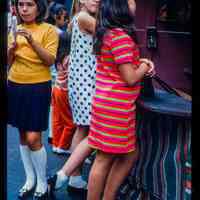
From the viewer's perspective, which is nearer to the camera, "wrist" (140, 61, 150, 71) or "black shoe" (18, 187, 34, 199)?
"wrist" (140, 61, 150, 71)

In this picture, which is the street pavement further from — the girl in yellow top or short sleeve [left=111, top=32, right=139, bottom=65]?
short sleeve [left=111, top=32, right=139, bottom=65]

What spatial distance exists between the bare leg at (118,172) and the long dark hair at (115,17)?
0.73 meters

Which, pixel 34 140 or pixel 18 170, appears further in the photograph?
pixel 18 170

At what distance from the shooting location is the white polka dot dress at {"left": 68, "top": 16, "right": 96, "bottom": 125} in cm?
375

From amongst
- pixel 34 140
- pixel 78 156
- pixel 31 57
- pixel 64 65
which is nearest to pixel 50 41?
pixel 31 57

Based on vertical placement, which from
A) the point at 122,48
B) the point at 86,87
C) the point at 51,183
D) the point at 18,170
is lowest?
the point at 18,170

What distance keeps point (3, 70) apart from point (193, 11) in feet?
2.27

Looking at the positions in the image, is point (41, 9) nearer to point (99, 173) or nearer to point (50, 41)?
point (50, 41)

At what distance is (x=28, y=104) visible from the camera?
3.71 m

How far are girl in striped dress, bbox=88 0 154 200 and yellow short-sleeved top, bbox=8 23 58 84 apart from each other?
67cm

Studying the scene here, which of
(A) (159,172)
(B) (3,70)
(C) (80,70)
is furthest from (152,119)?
(B) (3,70)

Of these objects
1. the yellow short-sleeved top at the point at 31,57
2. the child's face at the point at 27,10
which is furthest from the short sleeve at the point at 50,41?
the child's face at the point at 27,10

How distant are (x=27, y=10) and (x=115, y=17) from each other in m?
0.88

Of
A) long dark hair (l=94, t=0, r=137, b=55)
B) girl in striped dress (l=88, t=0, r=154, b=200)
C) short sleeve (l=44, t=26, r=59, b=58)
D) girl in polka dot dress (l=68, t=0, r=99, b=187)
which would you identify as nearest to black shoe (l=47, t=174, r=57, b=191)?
girl in polka dot dress (l=68, t=0, r=99, b=187)
